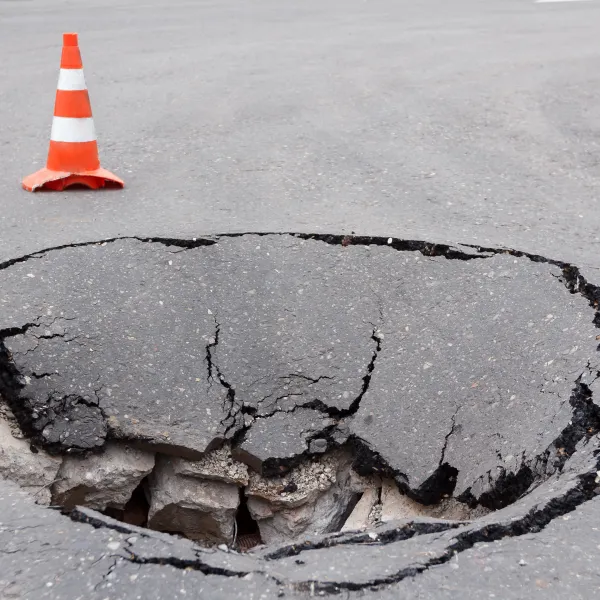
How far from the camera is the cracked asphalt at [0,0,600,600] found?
81.7 inches

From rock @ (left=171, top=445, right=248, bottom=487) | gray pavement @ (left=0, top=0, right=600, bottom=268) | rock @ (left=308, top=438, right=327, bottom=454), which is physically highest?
gray pavement @ (left=0, top=0, right=600, bottom=268)

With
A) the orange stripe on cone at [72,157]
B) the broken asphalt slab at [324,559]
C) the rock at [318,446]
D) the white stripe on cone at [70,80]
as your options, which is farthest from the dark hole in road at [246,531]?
the white stripe on cone at [70,80]

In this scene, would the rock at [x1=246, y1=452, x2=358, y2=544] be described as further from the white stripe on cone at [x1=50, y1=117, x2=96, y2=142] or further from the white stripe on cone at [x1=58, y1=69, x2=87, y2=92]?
the white stripe on cone at [x1=58, y1=69, x2=87, y2=92]

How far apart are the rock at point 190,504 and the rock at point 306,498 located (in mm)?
116

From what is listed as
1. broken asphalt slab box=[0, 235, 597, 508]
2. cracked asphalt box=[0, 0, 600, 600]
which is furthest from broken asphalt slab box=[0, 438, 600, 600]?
broken asphalt slab box=[0, 235, 597, 508]

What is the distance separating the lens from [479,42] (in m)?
7.35

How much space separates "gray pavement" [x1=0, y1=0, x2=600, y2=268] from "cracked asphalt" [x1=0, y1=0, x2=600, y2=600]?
3 centimetres

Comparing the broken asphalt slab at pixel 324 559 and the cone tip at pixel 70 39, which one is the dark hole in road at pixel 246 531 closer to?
the broken asphalt slab at pixel 324 559

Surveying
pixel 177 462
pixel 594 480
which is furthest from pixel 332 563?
pixel 177 462

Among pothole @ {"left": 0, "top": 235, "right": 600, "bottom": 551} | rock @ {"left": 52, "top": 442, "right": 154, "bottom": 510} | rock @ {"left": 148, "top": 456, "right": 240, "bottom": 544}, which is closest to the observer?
pothole @ {"left": 0, "top": 235, "right": 600, "bottom": 551}

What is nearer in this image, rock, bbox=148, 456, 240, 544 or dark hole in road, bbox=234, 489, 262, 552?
rock, bbox=148, 456, 240, 544

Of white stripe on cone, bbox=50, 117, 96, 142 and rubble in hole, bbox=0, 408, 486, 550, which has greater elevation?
white stripe on cone, bbox=50, 117, 96, 142

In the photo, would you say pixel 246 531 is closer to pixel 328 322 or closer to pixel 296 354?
pixel 296 354

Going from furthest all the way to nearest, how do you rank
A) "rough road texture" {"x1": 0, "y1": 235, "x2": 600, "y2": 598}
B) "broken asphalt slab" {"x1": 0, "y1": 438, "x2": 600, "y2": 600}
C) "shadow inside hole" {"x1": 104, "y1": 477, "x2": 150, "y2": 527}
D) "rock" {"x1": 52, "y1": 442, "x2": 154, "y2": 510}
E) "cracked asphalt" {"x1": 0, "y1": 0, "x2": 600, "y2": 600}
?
"shadow inside hole" {"x1": 104, "y1": 477, "x2": 150, "y2": 527}, "rock" {"x1": 52, "y1": 442, "x2": 154, "y2": 510}, "rough road texture" {"x1": 0, "y1": 235, "x2": 600, "y2": 598}, "cracked asphalt" {"x1": 0, "y1": 0, "x2": 600, "y2": 600}, "broken asphalt slab" {"x1": 0, "y1": 438, "x2": 600, "y2": 600}
